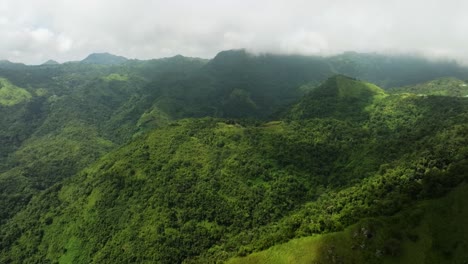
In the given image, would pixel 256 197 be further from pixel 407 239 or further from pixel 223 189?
pixel 407 239

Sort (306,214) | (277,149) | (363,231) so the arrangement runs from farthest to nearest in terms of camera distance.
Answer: (277,149), (306,214), (363,231)

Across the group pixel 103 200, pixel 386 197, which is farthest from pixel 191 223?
pixel 386 197

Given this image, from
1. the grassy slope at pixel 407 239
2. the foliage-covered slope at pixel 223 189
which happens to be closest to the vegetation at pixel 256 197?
the grassy slope at pixel 407 239

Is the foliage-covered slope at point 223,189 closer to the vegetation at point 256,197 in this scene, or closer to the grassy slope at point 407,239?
the vegetation at point 256,197

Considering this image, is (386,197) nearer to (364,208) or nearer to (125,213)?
(364,208)

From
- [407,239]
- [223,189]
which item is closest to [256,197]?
[223,189]

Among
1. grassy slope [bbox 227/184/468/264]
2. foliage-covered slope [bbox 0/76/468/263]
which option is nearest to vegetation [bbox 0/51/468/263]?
grassy slope [bbox 227/184/468/264]
